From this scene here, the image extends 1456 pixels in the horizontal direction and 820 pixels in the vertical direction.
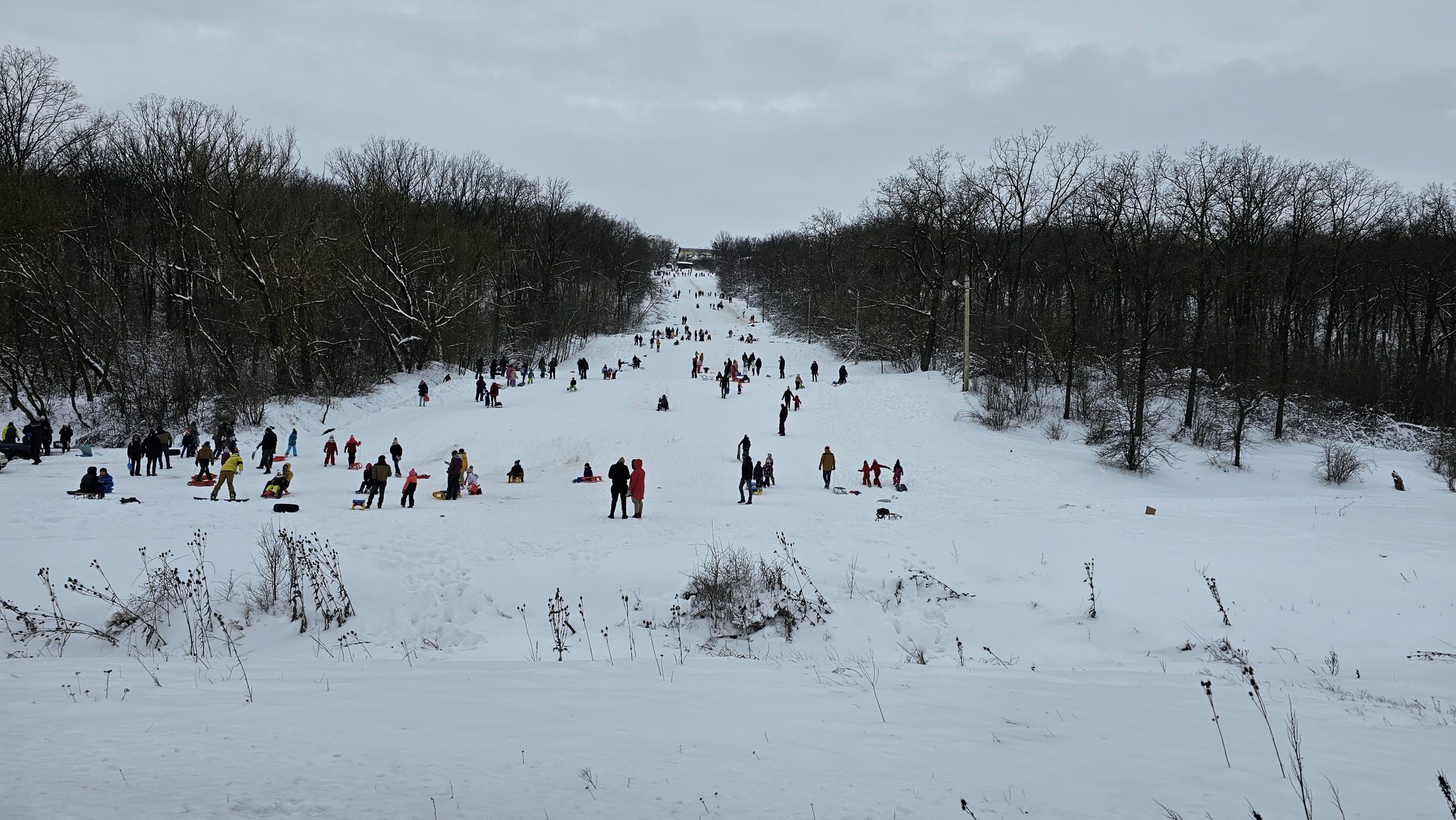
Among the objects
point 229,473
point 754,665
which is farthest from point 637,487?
point 229,473

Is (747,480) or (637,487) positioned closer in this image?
(637,487)

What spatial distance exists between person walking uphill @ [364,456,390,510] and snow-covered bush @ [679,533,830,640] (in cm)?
864

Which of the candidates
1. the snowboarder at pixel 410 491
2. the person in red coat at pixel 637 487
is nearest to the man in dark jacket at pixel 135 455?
the snowboarder at pixel 410 491

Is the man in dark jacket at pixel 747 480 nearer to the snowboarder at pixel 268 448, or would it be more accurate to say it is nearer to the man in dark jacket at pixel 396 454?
the man in dark jacket at pixel 396 454

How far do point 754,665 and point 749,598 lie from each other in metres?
2.88

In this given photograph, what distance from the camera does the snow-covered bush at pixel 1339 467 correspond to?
75.6ft

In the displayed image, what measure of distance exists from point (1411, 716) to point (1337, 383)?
39.4 m

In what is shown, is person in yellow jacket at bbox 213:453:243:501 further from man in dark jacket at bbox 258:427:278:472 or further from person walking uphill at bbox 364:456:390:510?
man in dark jacket at bbox 258:427:278:472

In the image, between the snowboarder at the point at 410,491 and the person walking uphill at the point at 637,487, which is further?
the snowboarder at the point at 410,491

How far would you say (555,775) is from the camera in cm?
378

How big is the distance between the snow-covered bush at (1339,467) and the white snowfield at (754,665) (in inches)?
53.7

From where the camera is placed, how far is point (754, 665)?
7234 millimetres

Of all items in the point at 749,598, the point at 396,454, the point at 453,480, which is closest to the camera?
the point at 749,598

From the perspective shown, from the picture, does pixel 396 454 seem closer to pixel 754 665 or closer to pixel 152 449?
pixel 152 449
